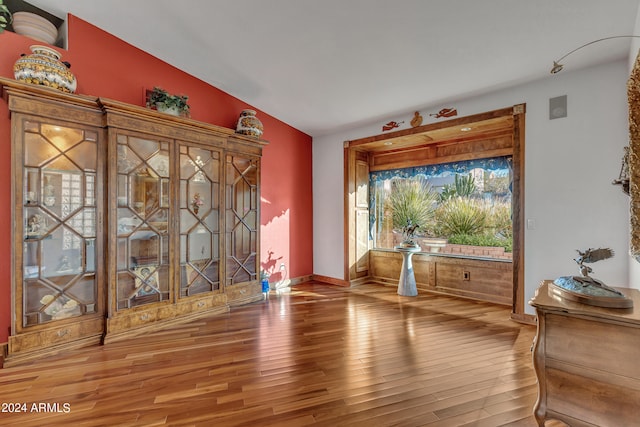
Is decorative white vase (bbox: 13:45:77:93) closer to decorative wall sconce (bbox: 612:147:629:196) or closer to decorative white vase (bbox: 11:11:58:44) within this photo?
decorative white vase (bbox: 11:11:58:44)

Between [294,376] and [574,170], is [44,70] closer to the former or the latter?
[294,376]

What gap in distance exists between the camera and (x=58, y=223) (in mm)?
2592

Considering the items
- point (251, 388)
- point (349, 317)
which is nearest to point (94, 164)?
point (251, 388)

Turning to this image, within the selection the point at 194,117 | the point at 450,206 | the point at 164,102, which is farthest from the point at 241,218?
the point at 450,206

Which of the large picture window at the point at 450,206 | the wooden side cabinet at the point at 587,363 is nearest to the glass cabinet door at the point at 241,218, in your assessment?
the large picture window at the point at 450,206

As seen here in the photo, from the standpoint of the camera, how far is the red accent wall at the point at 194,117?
2.49 m

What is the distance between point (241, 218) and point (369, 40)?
8.73ft

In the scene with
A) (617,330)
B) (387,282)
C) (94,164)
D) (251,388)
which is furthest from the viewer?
(387,282)

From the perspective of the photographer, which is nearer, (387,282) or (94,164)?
(94,164)

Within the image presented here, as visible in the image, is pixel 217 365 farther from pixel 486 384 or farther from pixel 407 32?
pixel 407 32

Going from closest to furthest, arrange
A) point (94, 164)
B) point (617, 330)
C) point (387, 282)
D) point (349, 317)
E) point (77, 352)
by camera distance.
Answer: point (617, 330) → point (77, 352) → point (94, 164) → point (349, 317) → point (387, 282)

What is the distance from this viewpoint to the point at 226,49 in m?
3.17

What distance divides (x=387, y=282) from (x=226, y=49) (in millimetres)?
4308

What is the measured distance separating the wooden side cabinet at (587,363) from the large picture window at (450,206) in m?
2.75
